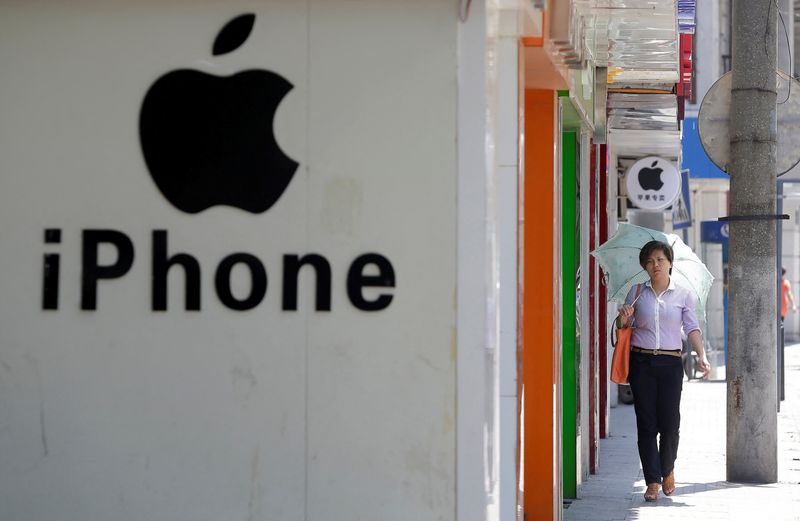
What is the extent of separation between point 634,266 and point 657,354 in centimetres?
81

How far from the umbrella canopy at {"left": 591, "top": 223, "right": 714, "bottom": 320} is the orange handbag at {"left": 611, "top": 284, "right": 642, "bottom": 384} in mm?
435

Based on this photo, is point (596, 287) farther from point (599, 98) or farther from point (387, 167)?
point (387, 167)

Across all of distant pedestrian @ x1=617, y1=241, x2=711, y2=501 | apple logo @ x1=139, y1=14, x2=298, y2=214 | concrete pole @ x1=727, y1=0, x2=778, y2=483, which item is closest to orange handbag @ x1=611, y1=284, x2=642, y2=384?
distant pedestrian @ x1=617, y1=241, x2=711, y2=501

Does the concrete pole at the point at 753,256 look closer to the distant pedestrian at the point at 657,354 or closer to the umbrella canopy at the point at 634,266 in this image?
the umbrella canopy at the point at 634,266

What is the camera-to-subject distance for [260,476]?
21.4 ft

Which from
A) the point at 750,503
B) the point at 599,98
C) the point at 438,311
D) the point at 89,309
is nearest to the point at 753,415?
the point at 750,503

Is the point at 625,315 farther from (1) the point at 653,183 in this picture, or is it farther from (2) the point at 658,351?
(1) the point at 653,183

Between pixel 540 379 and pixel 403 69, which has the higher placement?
pixel 403 69

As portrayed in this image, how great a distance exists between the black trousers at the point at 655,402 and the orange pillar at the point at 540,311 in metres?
1.52

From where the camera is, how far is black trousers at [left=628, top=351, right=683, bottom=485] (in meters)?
10.0

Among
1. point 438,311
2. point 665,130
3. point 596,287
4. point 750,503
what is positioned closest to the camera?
point 438,311

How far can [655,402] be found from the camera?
10086mm

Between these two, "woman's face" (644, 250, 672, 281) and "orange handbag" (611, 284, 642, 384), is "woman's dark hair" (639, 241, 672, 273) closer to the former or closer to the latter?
"woman's face" (644, 250, 672, 281)

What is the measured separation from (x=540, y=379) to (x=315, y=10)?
311cm
